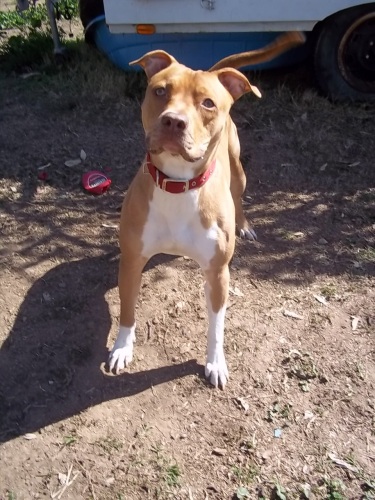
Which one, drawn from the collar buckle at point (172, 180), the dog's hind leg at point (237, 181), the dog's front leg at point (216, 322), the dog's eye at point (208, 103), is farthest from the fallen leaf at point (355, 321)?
the dog's eye at point (208, 103)

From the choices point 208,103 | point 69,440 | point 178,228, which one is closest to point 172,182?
point 178,228

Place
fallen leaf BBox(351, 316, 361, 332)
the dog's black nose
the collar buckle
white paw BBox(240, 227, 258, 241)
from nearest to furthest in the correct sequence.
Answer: the dog's black nose < the collar buckle < fallen leaf BBox(351, 316, 361, 332) < white paw BBox(240, 227, 258, 241)

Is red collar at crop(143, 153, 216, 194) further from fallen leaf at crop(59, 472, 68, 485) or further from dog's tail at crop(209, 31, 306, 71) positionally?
fallen leaf at crop(59, 472, 68, 485)

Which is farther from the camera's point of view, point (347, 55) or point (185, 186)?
point (347, 55)

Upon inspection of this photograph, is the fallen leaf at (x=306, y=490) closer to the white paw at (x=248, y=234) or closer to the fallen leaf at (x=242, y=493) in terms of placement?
the fallen leaf at (x=242, y=493)

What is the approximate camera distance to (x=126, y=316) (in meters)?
3.47

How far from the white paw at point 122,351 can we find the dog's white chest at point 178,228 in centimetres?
62

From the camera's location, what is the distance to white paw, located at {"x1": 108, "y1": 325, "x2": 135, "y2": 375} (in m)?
3.46

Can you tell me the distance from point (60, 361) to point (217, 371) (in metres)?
0.91

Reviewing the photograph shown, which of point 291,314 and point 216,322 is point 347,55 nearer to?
point 291,314

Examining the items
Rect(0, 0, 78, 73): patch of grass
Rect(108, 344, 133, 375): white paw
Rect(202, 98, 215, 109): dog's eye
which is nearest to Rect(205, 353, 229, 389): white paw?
Rect(108, 344, 133, 375): white paw

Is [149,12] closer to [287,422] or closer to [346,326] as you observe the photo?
[346,326]

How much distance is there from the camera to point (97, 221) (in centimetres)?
464

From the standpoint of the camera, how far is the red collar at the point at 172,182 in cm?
286
